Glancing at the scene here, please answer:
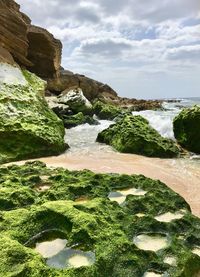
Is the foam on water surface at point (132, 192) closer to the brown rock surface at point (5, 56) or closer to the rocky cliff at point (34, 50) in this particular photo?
the brown rock surface at point (5, 56)

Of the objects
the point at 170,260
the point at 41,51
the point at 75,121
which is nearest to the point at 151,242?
the point at 170,260

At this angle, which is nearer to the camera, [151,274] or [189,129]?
[151,274]

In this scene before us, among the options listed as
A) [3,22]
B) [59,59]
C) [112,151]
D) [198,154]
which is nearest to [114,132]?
[112,151]

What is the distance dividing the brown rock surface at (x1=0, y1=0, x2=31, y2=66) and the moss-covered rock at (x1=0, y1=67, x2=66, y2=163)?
433cm

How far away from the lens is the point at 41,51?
2772cm

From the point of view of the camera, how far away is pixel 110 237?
4652 millimetres

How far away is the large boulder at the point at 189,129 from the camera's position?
13414mm

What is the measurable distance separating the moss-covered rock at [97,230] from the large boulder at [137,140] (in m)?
5.65

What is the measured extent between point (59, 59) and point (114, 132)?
20.0m

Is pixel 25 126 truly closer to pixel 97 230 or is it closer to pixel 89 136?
pixel 89 136

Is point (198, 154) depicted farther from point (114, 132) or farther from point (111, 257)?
point (111, 257)

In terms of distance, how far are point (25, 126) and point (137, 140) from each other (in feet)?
11.5

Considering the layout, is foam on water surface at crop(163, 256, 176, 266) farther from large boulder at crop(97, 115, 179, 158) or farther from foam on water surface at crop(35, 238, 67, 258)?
large boulder at crop(97, 115, 179, 158)

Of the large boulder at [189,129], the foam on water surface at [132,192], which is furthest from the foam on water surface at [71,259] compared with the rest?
the large boulder at [189,129]
